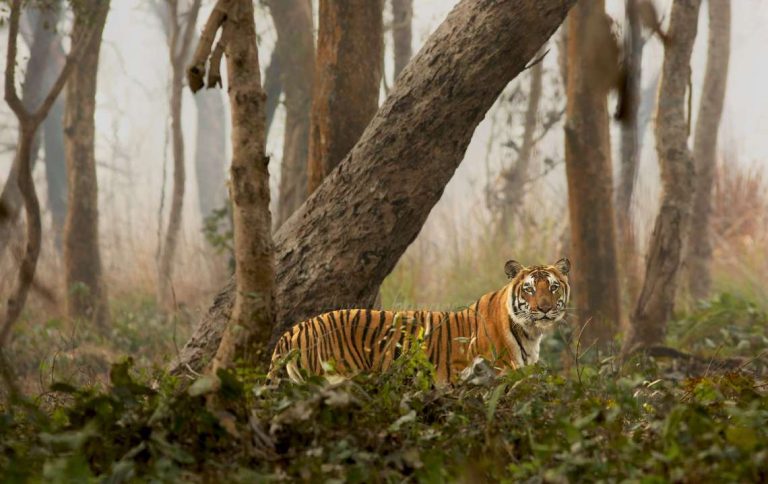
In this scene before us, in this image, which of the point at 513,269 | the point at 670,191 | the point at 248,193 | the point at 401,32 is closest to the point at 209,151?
the point at 401,32

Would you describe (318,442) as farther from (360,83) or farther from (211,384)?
(360,83)

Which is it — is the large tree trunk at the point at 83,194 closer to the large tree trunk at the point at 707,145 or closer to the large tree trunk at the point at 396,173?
the large tree trunk at the point at 396,173

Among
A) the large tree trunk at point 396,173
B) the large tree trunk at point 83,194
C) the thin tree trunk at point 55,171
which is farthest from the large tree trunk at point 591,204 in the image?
the thin tree trunk at point 55,171

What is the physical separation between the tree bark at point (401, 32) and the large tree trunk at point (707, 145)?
11.9 feet

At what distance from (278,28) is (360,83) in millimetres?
4903

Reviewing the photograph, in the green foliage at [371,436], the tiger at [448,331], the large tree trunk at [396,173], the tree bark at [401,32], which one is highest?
the tree bark at [401,32]

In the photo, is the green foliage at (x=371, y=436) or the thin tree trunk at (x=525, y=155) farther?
the thin tree trunk at (x=525, y=155)

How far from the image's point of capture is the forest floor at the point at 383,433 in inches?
146

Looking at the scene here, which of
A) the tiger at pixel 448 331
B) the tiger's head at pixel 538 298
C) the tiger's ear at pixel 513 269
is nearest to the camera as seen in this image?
the tiger at pixel 448 331

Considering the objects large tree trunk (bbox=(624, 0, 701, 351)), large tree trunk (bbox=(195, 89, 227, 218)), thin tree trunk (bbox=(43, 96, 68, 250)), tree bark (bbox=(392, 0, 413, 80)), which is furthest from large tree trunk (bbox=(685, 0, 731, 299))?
large tree trunk (bbox=(195, 89, 227, 218))

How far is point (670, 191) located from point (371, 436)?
238 inches

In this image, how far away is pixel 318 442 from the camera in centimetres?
406

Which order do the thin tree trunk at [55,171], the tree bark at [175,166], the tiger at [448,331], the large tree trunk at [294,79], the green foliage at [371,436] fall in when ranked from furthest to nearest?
the thin tree trunk at [55,171], the tree bark at [175,166], the large tree trunk at [294,79], the tiger at [448,331], the green foliage at [371,436]

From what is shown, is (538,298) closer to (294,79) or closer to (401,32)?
(294,79)
